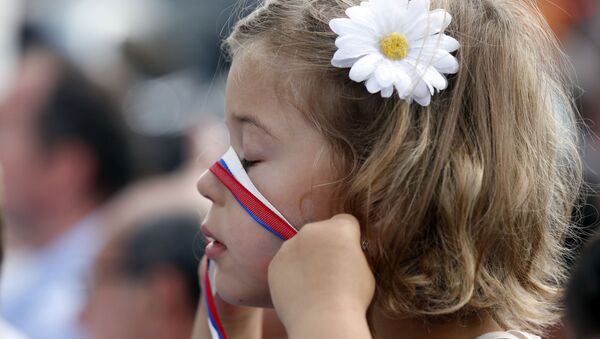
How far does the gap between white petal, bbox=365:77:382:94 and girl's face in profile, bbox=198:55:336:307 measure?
0.46 ft

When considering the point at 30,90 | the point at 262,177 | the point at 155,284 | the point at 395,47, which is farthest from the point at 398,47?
the point at 30,90

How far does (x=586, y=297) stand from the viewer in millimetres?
1634

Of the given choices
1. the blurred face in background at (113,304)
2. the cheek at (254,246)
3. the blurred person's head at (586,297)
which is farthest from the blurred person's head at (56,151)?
the blurred person's head at (586,297)

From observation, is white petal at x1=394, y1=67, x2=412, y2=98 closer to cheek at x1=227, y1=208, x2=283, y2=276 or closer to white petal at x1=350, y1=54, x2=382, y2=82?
white petal at x1=350, y1=54, x2=382, y2=82

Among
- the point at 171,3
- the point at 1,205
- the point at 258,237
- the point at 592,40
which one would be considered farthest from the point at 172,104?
the point at 258,237

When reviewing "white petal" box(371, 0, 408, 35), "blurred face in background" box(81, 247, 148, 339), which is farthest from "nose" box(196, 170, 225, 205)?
"blurred face in background" box(81, 247, 148, 339)

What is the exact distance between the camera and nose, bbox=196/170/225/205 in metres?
2.25

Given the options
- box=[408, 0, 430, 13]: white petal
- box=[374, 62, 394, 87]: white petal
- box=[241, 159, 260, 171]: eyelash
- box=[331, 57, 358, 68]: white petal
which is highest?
box=[408, 0, 430, 13]: white petal

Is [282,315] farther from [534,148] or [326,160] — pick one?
[534,148]

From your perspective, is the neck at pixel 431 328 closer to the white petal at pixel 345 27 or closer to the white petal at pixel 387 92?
the white petal at pixel 387 92

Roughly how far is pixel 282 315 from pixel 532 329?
0.65 metres

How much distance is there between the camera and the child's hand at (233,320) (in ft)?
8.39

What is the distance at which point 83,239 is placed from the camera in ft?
14.2

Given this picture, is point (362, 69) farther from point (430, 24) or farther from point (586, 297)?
point (586, 297)
